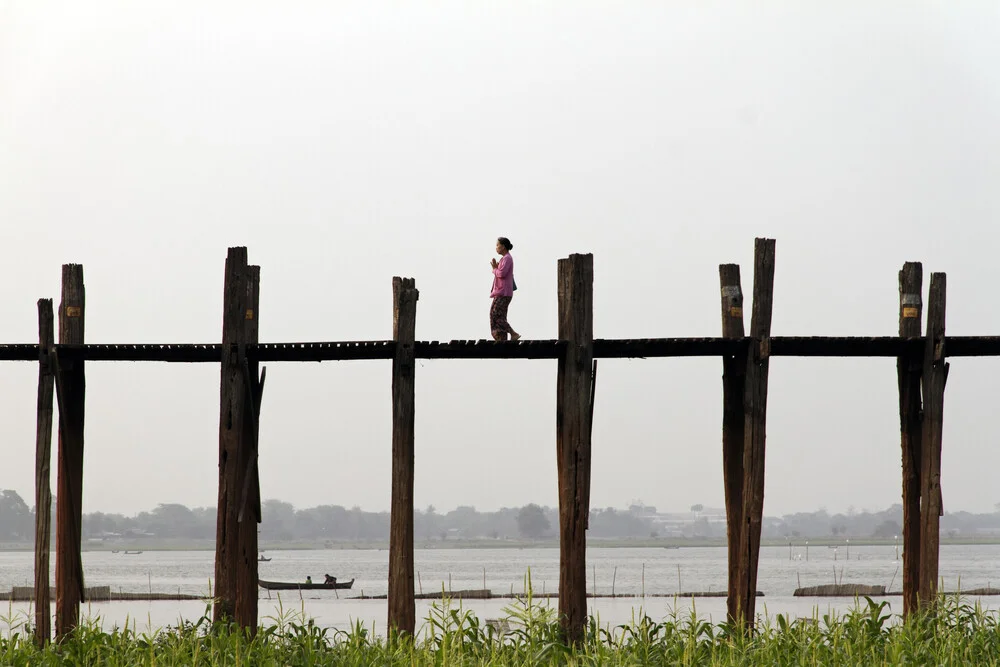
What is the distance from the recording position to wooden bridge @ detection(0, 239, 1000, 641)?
1227cm

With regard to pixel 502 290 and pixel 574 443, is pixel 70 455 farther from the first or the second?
pixel 574 443

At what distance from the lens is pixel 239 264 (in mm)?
12922

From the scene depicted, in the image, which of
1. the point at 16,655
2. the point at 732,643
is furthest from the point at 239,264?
the point at 732,643

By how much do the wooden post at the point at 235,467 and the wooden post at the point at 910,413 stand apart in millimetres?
7264

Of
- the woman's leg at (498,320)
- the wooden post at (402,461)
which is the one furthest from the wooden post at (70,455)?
the woman's leg at (498,320)

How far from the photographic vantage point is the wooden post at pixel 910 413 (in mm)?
13297

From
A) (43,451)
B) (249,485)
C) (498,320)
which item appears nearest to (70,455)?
(43,451)

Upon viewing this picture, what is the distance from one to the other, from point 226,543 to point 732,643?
17.5 feet

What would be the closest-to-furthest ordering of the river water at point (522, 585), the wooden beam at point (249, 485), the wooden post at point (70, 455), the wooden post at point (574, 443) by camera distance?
the wooden post at point (574, 443) < the wooden beam at point (249, 485) < the wooden post at point (70, 455) < the river water at point (522, 585)

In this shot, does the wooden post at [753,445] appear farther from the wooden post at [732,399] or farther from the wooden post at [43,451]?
the wooden post at [43,451]

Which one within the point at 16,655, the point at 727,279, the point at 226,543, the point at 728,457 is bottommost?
the point at 16,655

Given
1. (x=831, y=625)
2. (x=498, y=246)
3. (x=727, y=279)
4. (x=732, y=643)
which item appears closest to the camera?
(x=732, y=643)

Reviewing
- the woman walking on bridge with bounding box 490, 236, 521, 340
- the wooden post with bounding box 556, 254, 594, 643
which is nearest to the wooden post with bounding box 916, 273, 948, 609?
the wooden post with bounding box 556, 254, 594, 643

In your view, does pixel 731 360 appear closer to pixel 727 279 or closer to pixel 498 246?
pixel 727 279
